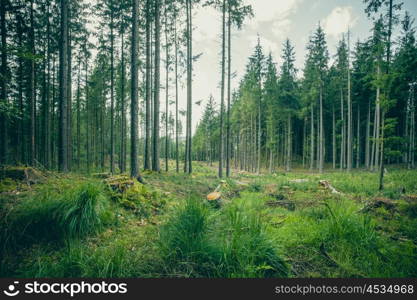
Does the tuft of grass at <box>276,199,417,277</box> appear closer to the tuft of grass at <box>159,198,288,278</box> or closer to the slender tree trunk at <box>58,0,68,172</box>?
the tuft of grass at <box>159,198,288,278</box>

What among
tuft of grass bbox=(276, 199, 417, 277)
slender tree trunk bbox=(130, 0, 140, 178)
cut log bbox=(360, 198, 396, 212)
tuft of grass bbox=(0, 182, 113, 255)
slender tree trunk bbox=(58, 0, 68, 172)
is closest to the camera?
tuft of grass bbox=(276, 199, 417, 277)

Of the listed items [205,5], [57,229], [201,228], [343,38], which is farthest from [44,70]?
[343,38]

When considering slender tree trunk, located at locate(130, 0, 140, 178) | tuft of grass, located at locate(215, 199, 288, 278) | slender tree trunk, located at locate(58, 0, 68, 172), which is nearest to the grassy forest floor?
tuft of grass, located at locate(215, 199, 288, 278)

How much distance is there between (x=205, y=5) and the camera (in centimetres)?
1509

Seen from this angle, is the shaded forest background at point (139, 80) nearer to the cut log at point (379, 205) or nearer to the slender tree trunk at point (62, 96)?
the slender tree trunk at point (62, 96)

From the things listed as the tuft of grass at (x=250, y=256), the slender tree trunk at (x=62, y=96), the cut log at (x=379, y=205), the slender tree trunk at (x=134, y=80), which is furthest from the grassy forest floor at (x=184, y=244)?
the slender tree trunk at (x=62, y=96)

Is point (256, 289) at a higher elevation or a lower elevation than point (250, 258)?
lower

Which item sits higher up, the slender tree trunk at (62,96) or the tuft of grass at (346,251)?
the slender tree trunk at (62,96)

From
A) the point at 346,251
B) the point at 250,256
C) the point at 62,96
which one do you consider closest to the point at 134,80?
the point at 62,96

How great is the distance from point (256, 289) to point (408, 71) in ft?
106

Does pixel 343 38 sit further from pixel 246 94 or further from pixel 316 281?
pixel 316 281

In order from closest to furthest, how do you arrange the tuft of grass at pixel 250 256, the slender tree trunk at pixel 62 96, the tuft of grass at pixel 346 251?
the tuft of grass at pixel 250 256 < the tuft of grass at pixel 346 251 < the slender tree trunk at pixel 62 96

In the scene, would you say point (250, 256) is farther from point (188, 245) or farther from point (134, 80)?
point (134, 80)

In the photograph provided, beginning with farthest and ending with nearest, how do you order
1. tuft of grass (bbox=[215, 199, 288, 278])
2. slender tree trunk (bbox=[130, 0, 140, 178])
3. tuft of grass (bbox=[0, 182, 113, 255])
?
slender tree trunk (bbox=[130, 0, 140, 178]) < tuft of grass (bbox=[0, 182, 113, 255]) < tuft of grass (bbox=[215, 199, 288, 278])
